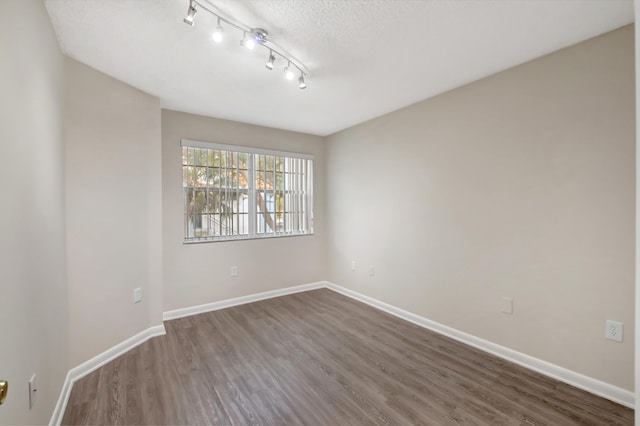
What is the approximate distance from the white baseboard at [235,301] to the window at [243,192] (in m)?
0.82

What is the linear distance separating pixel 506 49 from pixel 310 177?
2.97 metres

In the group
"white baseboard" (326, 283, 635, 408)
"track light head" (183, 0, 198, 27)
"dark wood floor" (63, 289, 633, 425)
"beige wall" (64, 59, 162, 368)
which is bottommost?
"dark wood floor" (63, 289, 633, 425)

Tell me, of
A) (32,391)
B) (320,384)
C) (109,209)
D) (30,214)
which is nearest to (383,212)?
(320,384)

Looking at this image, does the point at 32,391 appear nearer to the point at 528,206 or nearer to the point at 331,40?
the point at 331,40

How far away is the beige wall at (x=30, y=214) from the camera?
3.74 ft

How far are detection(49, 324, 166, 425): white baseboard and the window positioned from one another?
42.7 inches

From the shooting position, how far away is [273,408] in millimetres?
1854

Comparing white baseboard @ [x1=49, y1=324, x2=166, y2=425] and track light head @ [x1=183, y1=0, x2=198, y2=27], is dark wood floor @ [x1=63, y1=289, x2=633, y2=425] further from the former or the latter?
track light head @ [x1=183, y1=0, x2=198, y2=27]

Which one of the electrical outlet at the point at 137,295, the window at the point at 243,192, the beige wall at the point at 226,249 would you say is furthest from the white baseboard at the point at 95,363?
the window at the point at 243,192

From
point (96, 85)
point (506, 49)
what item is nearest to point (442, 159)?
point (506, 49)

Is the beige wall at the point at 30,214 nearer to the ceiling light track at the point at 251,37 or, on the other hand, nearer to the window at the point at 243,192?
the ceiling light track at the point at 251,37

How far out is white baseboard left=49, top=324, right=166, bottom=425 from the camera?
178 cm

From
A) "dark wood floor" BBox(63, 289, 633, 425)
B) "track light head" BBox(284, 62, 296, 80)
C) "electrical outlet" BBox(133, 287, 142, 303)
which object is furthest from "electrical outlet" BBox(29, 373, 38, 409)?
"track light head" BBox(284, 62, 296, 80)

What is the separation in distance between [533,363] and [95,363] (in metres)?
3.57
